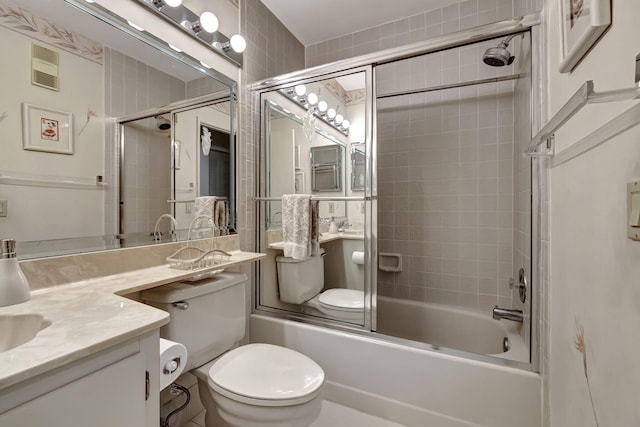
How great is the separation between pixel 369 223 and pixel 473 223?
995 millimetres

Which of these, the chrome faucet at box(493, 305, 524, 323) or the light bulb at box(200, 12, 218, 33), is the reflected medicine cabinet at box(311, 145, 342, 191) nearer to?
the light bulb at box(200, 12, 218, 33)

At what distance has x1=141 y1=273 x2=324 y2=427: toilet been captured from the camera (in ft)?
3.28

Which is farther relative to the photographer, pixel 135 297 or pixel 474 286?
pixel 474 286

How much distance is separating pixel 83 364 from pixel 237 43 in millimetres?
1686

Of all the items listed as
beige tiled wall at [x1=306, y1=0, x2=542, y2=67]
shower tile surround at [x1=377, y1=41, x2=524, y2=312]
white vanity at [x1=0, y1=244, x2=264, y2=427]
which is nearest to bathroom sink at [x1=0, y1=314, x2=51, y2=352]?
white vanity at [x1=0, y1=244, x2=264, y2=427]

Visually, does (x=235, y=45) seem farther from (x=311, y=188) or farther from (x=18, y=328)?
(x=18, y=328)

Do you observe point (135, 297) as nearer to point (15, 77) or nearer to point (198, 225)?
point (198, 225)

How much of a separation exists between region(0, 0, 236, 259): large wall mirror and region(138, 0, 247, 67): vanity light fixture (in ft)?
0.47

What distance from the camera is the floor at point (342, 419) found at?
1.41 m

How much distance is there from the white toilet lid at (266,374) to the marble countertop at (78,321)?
1.43 ft

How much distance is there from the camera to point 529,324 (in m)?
1.22

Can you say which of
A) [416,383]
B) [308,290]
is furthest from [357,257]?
[416,383]

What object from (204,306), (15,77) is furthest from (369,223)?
(15,77)

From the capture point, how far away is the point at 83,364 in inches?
22.6
